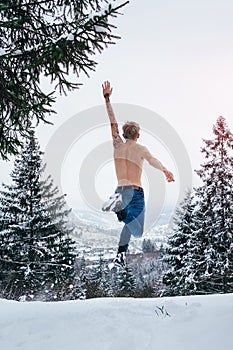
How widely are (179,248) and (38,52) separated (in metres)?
15.2

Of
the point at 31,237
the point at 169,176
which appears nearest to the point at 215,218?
the point at 31,237

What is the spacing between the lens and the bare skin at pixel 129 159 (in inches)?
143

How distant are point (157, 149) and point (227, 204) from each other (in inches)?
420

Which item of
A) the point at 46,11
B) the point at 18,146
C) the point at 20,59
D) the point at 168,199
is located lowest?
the point at 168,199

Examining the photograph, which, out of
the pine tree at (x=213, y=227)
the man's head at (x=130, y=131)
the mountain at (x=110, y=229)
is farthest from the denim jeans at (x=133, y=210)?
the pine tree at (x=213, y=227)

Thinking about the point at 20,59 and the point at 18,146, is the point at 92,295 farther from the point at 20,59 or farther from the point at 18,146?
the point at 20,59

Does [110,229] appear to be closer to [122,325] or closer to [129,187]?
[129,187]

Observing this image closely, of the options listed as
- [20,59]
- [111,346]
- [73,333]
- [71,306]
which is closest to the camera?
[111,346]

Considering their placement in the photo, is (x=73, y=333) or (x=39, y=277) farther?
(x=39, y=277)

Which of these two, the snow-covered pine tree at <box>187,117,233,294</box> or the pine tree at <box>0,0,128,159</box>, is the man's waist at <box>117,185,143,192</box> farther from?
the snow-covered pine tree at <box>187,117,233,294</box>

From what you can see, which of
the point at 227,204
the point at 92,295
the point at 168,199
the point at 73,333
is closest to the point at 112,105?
the point at 168,199

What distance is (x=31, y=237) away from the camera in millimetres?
16422

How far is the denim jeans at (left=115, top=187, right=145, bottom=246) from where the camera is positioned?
3564 millimetres

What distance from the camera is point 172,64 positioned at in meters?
10.5
